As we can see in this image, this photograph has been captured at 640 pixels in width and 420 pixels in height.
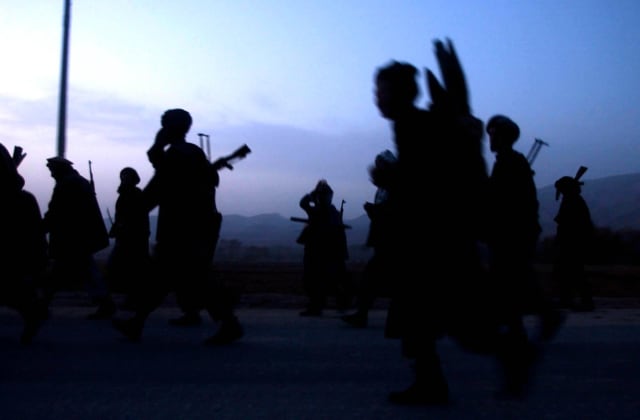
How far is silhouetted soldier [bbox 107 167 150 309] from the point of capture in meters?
10.9

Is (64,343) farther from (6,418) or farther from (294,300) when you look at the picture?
(294,300)

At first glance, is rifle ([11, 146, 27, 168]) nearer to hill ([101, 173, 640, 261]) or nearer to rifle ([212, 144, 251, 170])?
rifle ([212, 144, 251, 170])

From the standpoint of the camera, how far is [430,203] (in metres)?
4.60

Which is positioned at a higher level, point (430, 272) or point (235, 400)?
point (430, 272)

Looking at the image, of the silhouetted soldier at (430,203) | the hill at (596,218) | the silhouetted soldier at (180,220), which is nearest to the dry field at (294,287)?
the silhouetted soldier at (180,220)

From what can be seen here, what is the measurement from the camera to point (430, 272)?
466 centimetres

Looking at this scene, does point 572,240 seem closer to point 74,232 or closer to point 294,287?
point 74,232

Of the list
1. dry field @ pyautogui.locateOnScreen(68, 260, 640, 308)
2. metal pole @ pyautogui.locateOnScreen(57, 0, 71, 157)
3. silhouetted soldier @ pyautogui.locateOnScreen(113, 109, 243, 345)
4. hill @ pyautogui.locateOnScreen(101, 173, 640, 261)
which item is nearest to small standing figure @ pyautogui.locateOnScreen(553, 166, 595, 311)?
dry field @ pyautogui.locateOnScreen(68, 260, 640, 308)

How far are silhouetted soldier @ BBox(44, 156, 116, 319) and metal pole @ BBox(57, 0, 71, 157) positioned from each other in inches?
192

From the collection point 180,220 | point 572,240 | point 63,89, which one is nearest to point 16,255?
point 180,220

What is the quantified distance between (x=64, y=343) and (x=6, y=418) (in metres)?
2.69

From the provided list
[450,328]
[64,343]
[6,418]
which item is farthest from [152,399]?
[64,343]

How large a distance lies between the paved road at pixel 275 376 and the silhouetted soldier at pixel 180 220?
0.40m

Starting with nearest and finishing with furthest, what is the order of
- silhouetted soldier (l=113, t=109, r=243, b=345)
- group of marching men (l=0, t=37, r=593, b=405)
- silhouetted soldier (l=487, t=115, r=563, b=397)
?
silhouetted soldier (l=487, t=115, r=563, b=397)
group of marching men (l=0, t=37, r=593, b=405)
silhouetted soldier (l=113, t=109, r=243, b=345)
